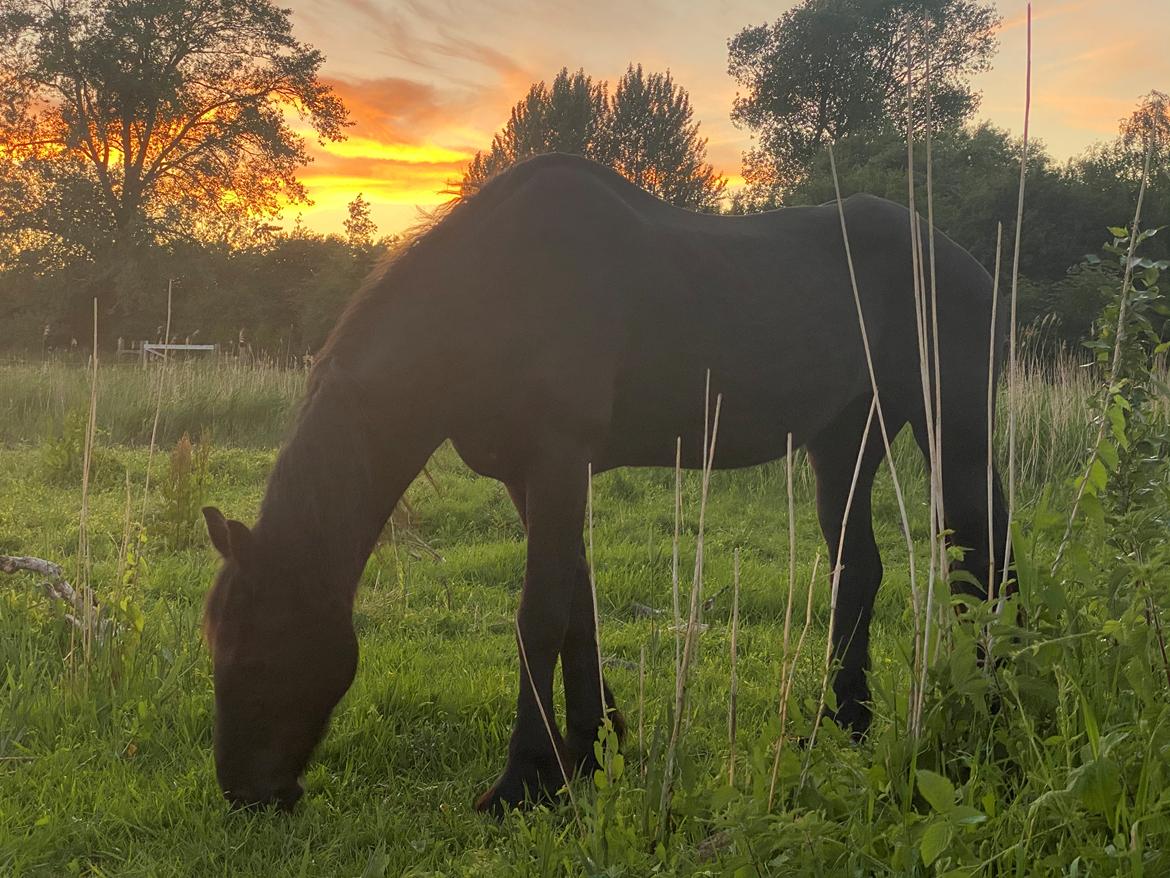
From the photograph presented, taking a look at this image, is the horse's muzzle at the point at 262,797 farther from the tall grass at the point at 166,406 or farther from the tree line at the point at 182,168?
the tree line at the point at 182,168

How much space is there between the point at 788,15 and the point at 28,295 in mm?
34611

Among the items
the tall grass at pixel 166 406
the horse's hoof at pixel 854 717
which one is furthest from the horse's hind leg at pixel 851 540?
the tall grass at pixel 166 406

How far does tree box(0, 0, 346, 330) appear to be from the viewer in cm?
3038

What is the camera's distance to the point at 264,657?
241 centimetres

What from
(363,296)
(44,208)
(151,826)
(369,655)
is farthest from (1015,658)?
(44,208)

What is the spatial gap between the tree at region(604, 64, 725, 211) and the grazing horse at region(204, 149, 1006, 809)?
36.8m

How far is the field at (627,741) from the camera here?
69.6 inches

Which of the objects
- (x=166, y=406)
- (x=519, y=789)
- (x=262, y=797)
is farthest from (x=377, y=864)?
(x=166, y=406)

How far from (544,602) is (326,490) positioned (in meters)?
0.78

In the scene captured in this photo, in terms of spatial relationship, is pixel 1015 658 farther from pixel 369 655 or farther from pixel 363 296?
pixel 369 655

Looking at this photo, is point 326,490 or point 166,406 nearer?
point 326,490

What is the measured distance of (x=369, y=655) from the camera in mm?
3877

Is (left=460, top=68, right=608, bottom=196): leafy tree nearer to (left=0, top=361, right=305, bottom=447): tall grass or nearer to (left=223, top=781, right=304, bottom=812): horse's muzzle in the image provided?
(left=0, top=361, right=305, bottom=447): tall grass

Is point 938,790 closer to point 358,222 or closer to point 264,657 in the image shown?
point 264,657
